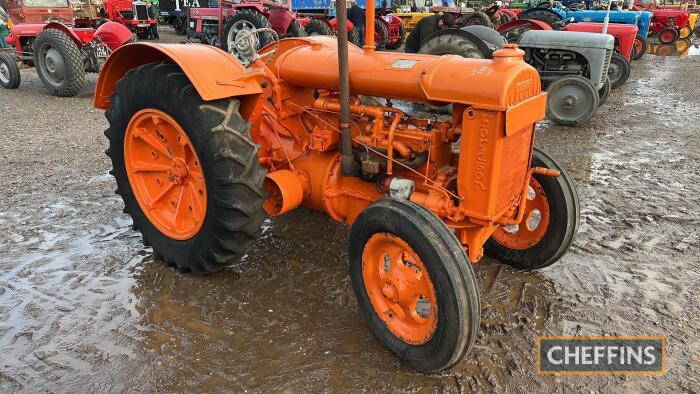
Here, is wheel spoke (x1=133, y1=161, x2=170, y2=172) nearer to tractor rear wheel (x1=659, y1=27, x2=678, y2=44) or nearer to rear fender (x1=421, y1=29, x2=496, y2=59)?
rear fender (x1=421, y1=29, x2=496, y2=59)

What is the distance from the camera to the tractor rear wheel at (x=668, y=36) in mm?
15750

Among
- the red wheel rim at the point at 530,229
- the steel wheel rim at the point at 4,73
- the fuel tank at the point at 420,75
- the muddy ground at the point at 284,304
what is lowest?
the muddy ground at the point at 284,304

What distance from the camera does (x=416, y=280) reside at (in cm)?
233

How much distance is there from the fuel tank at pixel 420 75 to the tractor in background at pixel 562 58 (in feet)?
14.5


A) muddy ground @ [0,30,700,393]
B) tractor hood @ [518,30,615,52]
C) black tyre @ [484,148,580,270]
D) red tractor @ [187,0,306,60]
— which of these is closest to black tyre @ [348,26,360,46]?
red tractor @ [187,0,306,60]

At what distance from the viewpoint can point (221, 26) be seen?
12.2 m

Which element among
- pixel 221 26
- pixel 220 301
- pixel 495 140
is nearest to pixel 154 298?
pixel 220 301

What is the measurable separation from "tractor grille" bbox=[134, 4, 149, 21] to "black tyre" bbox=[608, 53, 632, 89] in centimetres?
1367

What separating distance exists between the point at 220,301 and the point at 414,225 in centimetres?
137

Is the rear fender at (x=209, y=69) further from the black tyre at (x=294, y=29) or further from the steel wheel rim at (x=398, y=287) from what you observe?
the black tyre at (x=294, y=29)

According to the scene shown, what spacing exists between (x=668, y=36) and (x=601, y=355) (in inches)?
681

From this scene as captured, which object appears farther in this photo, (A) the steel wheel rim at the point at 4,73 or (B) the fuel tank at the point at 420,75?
(A) the steel wheel rim at the point at 4,73

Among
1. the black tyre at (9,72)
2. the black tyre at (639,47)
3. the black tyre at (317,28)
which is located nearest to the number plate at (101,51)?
the black tyre at (9,72)

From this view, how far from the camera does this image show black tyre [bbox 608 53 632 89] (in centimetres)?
926
